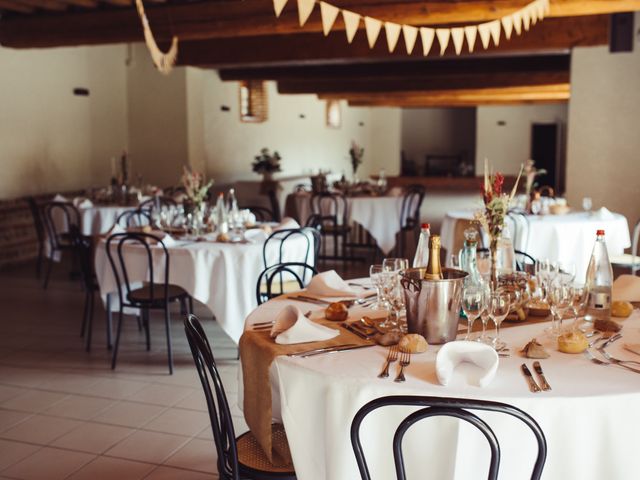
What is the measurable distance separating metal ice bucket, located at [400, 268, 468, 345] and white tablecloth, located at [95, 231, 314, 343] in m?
2.36

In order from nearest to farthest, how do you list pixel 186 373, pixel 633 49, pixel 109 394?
pixel 109 394 → pixel 186 373 → pixel 633 49

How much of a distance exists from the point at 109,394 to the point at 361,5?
14.5ft

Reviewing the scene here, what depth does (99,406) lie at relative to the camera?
3.99 m

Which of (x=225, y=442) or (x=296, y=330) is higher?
(x=296, y=330)

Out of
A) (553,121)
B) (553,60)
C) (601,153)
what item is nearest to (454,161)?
(553,121)

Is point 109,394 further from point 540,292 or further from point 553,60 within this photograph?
point 553,60

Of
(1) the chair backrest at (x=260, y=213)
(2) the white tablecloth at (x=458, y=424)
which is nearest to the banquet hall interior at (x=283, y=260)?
(2) the white tablecloth at (x=458, y=424)

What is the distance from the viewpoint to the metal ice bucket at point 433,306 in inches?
90.0

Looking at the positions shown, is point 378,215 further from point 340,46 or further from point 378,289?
point 378,289

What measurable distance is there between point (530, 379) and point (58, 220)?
6901 mm

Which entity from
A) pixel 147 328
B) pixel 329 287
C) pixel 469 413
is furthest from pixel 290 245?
pixel 469 413

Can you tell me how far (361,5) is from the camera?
680 cm

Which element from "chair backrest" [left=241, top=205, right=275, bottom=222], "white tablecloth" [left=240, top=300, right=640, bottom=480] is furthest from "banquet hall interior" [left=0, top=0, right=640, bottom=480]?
"chair backrest" [left=241, top=205, right=275, bottom=222]

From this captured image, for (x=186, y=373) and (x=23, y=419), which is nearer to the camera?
(x=23, y=419)
